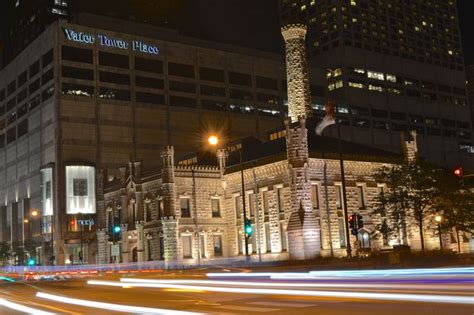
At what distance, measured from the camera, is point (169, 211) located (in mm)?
66250

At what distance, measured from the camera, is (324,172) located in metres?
62.7

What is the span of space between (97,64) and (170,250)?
50.6 meters

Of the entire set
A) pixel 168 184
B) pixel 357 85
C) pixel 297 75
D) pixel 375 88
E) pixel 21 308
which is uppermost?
pixel 357 85

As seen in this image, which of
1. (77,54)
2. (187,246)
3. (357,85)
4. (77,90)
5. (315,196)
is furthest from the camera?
(357,85)

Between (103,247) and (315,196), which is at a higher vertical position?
(315,196)

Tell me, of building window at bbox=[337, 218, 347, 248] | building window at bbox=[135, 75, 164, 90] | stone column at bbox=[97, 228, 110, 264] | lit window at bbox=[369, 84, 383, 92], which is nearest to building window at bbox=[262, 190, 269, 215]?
building window at bbox=[337, 218, 347, 248]

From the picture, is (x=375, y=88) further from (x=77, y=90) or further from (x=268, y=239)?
(x=268, y=239)

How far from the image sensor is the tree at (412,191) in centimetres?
5828

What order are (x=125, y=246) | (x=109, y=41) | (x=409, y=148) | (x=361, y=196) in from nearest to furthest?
(x=361, y=196)
(x=409, y=148)
(x=125, y=246)
(x=109, y=41)

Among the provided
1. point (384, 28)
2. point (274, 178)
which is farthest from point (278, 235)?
point (384, 28)

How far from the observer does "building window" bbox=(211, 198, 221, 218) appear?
233 ft

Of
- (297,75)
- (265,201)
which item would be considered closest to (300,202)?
(265,201)

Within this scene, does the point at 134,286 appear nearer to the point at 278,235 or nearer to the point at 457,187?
the point at 278,235

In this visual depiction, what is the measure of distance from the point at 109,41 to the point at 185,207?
49937 mm
